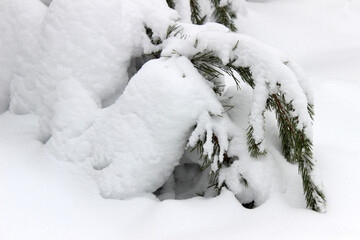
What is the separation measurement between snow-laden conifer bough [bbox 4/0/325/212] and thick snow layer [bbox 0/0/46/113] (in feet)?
0.47

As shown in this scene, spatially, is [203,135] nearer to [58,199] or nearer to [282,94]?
[282,94]

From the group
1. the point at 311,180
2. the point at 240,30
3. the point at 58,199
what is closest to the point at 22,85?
the point at 58,199

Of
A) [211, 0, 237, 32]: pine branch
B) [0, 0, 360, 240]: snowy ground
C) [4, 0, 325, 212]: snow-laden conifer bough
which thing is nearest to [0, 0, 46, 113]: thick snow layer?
[4, 0, 325, 212]: snow-laden conifer bough

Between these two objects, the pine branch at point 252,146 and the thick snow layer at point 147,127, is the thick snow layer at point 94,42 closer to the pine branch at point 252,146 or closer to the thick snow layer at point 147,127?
the thick snow layer at point 147,127

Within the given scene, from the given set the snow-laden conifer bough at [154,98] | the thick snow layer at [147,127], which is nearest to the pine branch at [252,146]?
the snow-laden conifer bough at [154,98]

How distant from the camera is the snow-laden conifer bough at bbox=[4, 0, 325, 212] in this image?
1.46 metres

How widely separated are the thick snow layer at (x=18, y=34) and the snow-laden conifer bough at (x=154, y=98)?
144 mm

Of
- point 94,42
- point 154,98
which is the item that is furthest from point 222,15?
point 154,98

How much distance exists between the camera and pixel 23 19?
197cm

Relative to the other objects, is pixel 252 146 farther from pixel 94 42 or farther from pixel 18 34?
pixel 18 34

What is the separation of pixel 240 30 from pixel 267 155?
3104 millimetres

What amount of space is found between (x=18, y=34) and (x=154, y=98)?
1048 millimetres

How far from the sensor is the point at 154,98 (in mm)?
1501

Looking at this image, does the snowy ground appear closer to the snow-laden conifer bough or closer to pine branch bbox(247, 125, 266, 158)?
the snow-laden conifer bough
